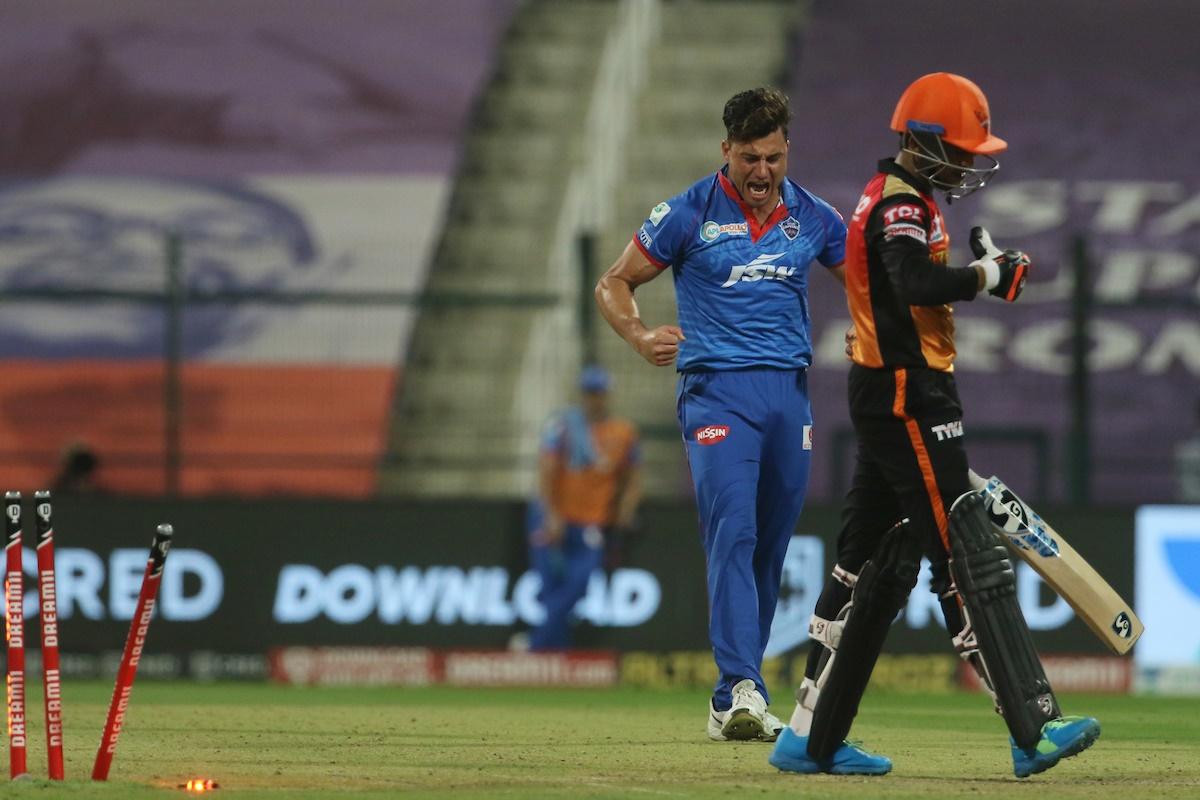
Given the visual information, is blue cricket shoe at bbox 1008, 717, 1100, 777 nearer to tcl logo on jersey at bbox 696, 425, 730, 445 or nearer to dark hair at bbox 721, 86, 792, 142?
tcl logo on jersey at bbox 696, 425, 730, 445

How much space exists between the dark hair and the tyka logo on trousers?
1.87 m

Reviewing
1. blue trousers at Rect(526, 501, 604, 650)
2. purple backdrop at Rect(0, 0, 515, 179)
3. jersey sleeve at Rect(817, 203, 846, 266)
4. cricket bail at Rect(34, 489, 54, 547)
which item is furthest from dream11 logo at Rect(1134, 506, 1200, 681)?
purple backdrop at Rect(0, 0, 515, 179)

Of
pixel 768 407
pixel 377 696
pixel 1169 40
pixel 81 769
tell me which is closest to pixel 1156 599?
pixel 377 696

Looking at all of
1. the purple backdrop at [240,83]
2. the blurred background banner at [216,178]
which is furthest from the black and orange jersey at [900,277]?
the purple backdrop at [240,83]

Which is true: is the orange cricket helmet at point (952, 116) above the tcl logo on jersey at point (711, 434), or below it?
above

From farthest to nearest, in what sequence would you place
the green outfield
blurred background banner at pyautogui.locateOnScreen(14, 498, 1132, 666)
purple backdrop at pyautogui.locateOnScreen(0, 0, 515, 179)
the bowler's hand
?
purple backdrop at pyautogui.locateOnScreen(0, 0, 515, 179) < blurred background banner at pyautogui.locateOnScreen(14, 498, 1132, 666) < the bowler's hand < the green outfield

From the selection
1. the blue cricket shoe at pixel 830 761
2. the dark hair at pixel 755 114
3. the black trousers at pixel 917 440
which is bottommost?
the blue cricket shoe at pixel 830 761

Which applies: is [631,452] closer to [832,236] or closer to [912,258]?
[832,236]

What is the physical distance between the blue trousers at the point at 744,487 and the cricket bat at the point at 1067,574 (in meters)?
1.46

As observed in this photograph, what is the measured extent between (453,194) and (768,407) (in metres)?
14.1

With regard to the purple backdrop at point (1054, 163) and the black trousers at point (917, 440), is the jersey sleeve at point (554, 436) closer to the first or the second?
the purple backdrop at point (1054, 163)

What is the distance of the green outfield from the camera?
6.64 metres

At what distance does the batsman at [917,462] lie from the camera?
6660 mm

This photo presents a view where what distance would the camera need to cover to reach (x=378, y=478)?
55.6ft
